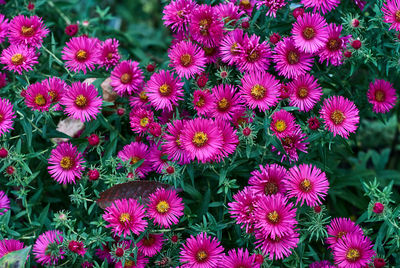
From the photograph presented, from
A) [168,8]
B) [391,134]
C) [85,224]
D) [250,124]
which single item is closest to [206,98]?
[250,124]

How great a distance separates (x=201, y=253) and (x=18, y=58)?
124 cm

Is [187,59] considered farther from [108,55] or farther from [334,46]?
[334,46]

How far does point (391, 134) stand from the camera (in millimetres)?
3402

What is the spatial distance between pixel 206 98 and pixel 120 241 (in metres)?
0.73

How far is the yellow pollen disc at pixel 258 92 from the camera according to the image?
1.97 metres

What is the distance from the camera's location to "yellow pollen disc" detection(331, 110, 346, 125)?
195cm

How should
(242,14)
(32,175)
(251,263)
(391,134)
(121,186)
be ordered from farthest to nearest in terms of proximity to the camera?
(391,134) → (242,14) → (32,175) → (121,186) → (251,263)

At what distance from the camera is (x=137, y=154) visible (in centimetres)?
213

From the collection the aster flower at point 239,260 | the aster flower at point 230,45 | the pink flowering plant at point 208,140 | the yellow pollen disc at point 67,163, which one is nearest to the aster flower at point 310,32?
the pink flowering plant at point 208,140

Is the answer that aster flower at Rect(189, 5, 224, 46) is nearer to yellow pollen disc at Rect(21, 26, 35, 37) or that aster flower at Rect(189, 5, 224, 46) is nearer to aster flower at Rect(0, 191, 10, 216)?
yellow pollen disc at Rect(21, 26, 35, 37)

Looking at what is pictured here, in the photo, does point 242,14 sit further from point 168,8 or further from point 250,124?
point 250,124

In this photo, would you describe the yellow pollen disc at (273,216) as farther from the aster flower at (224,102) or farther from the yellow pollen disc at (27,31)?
the yellow pollen disc at (27,31)

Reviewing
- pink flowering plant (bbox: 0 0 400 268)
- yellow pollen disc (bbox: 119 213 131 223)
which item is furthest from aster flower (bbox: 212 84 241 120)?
yellow pollen disc (bbox: 119 213 131 223)

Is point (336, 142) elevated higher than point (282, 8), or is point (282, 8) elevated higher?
point (282, 8)
